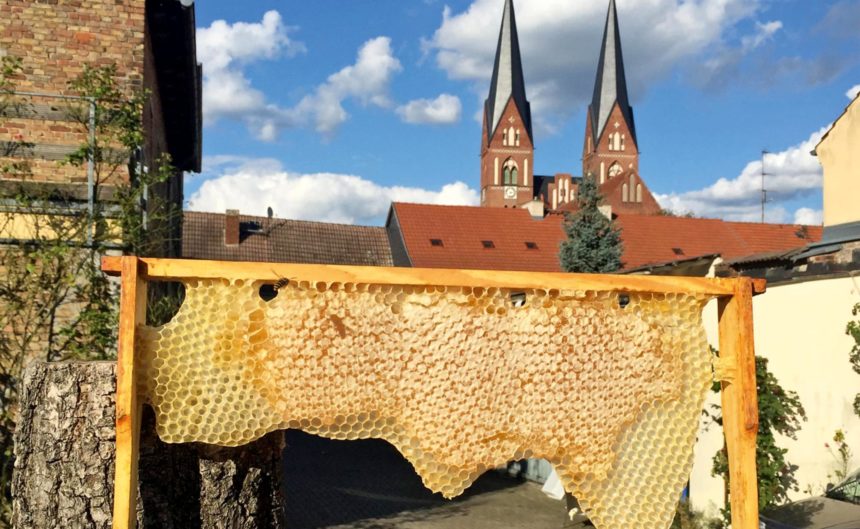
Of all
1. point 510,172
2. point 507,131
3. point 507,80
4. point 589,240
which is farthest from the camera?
point 510,172

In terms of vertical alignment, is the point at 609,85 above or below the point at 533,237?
above

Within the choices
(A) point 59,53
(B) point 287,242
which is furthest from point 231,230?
(A) point 59,53

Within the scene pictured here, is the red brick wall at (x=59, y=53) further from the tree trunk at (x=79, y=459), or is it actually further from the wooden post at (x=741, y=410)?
the wooden post at (x=741, y=410)

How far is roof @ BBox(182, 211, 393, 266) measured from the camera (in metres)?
30.1

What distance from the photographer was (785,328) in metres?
7.51

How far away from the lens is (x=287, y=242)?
31.4 metres

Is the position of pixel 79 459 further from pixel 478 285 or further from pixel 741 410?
pixel 741 410

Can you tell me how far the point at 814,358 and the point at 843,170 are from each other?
8.33ft

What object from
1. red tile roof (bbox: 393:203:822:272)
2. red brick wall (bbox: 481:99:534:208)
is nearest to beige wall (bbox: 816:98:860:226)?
red tile roof (bbox: 393:203:822:272)

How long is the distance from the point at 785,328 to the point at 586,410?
584 centimetres

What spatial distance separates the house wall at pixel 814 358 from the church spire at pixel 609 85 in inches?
2787

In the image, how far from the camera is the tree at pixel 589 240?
25234 mm

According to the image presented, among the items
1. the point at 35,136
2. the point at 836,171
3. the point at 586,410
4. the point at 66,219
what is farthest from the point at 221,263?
the point at 836,171

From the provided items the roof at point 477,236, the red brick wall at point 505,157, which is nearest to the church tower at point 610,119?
the red brick wall at point 505,157
